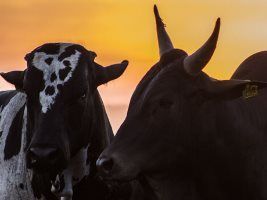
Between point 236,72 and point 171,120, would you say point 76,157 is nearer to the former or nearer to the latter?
point 171,120

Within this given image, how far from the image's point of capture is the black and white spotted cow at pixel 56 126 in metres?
9.41

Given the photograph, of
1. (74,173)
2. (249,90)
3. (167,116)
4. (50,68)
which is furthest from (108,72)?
(249,90)

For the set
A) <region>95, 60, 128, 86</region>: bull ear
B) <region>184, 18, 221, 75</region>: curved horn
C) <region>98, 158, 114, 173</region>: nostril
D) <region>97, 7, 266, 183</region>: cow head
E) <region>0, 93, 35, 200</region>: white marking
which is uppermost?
<region>184, 18, 221, 75</region>: curved horn

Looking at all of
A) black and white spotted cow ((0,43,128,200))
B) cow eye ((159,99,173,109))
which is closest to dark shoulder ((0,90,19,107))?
black and white spotted cow ((0,43,128,200))

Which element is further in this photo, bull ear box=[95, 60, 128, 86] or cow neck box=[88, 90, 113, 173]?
bull ear box=[95, 60, 128, 86]

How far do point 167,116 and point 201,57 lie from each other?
66 centimetres

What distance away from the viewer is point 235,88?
8875 millimetres

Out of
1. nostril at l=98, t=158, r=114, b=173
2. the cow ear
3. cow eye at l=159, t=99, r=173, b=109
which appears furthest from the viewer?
cow eye at l=159, t=99, r=173, b=109

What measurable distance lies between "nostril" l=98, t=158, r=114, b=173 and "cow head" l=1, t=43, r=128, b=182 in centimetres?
80

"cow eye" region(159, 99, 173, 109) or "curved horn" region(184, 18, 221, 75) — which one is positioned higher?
"curved horn" region(184, 18, 221, 75)

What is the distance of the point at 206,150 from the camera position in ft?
30.4

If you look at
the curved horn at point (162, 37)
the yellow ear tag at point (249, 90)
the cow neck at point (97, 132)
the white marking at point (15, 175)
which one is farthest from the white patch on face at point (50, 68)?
the yellow ear tag at point (249, 90)

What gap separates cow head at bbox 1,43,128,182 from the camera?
9250mm

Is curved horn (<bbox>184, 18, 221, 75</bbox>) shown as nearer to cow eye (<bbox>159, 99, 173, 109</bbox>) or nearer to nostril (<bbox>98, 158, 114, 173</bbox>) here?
cow eye (<bbox>159, 99, 173, 109</bbox>)
